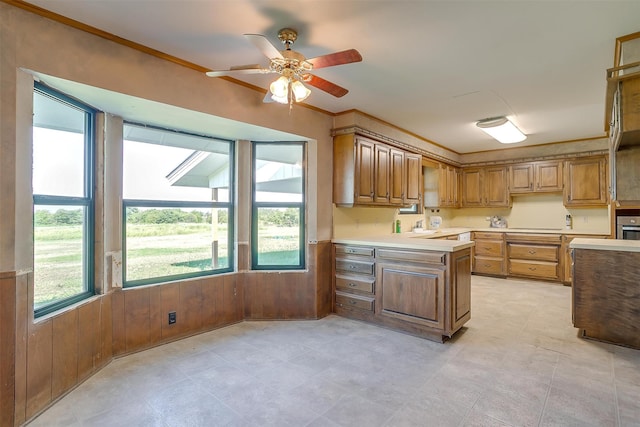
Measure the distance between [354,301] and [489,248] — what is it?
3.57 m

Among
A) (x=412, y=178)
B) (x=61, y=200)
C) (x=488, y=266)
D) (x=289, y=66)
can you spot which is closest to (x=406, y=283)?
(x=412, y=178)

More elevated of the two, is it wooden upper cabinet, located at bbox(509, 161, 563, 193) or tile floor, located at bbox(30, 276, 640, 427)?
wooden upper cabinet, located at bbox(509, 161, 563, 193)

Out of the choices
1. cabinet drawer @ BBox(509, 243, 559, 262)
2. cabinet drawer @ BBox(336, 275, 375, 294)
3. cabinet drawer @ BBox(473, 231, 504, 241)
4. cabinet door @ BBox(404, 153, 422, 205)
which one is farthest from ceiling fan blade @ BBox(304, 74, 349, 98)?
cabinet drawer @ BBox(509, 243, 559, 262)

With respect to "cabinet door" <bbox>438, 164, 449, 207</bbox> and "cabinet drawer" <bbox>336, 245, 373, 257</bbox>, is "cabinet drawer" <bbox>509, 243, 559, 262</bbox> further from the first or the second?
"cabinet drawer" <bbox>336, 245, 373, 257</bbox>

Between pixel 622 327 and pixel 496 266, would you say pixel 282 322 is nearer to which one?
pixel 622 327

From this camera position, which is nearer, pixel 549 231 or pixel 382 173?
pixel 382 173

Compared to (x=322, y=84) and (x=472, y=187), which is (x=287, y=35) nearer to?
(x=322, y=84)

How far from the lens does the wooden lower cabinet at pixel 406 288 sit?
3.07 metres

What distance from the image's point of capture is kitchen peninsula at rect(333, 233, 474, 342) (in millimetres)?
3070

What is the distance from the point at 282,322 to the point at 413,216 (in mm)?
3167

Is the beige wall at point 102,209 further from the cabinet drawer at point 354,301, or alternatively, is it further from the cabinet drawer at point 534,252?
the cabinet drawer at point 534,252

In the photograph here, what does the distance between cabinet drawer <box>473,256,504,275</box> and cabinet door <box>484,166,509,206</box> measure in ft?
3.70

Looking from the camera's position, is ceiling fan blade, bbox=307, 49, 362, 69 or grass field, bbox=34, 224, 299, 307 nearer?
ceiling fan blade, bbox=307, 49, 362, 69

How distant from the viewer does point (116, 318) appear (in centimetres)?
274
